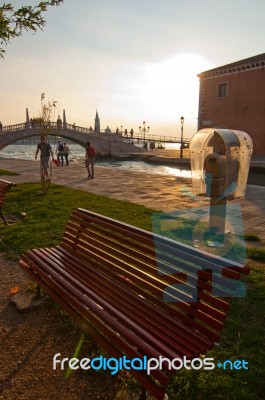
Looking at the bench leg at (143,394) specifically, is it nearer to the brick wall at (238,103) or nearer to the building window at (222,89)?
the brick wall at (238,103)

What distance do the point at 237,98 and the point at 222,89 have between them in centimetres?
208

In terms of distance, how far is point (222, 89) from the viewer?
31.0m

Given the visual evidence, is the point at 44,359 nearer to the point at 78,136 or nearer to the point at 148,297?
the point at 148,297

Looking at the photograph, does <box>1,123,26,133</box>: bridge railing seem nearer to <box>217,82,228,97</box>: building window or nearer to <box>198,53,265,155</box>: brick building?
<box>198,53,265,155</box>: brick building

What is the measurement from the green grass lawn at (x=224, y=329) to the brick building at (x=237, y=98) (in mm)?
24922

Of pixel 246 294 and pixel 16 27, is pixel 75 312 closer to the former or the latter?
pixel 246 294

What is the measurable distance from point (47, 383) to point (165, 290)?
3.60ft

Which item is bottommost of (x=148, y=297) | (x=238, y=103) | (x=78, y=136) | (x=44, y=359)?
(x=44, y=359)

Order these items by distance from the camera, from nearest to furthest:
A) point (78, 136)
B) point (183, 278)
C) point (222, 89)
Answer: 1. point (183, 278)
2. point (222, 89)
3. point (78, 136)

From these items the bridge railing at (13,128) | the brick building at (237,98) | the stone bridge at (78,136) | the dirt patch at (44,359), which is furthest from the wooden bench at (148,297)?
the bridge railing at (13,128)

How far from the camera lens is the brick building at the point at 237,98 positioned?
92.6 feet

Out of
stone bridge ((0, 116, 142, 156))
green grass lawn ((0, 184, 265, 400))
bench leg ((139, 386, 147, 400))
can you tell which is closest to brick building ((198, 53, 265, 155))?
stone bridge ((0, 116, 142, 156))

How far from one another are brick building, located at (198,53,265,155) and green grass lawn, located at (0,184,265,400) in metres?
24.9

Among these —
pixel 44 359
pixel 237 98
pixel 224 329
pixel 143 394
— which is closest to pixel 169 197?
pixel 224 329
